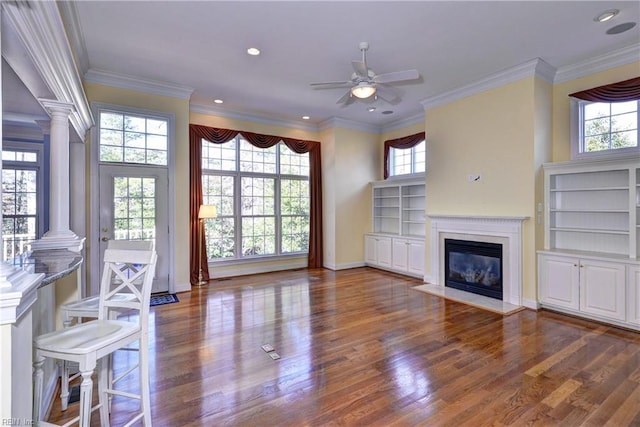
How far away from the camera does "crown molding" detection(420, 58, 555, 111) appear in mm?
4258

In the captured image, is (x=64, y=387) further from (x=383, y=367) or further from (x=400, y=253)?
(x=400, y=253)

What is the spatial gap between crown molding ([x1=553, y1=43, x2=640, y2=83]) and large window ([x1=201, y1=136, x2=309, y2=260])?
464 centimetres

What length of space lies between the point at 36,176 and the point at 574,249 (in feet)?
23.0

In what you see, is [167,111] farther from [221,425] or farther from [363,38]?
[221,425]

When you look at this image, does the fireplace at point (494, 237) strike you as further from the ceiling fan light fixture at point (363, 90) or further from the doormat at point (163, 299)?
the doormat at point (163, 299)

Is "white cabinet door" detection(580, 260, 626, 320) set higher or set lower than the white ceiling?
lower

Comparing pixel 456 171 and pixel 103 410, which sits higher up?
pixel 456 171

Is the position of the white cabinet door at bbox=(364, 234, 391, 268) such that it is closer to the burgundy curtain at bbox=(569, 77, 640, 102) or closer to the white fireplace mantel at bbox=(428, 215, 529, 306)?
the white fireplace mantel at bbox=(428, 215, 529, 306)

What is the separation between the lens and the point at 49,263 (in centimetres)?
215

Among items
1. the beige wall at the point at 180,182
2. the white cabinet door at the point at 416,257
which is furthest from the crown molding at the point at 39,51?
the white cabinet door at the point at 416,257

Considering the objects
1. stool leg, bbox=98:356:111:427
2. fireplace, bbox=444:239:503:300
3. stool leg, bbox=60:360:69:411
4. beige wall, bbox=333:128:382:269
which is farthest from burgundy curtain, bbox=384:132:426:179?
stool leg, bbox=60:360:69:411

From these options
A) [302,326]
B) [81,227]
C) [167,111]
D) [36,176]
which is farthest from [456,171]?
[36,176]

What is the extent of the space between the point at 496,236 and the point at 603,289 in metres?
1.32

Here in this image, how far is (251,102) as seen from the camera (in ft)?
19.2
